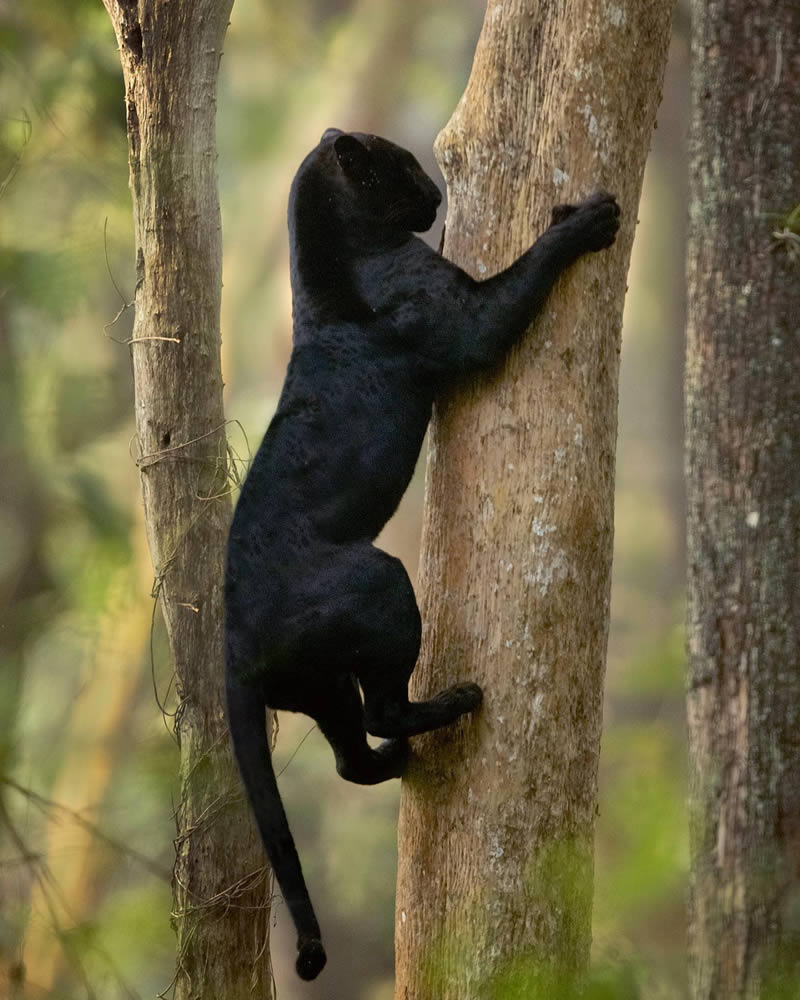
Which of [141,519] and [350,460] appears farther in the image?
[141,519]

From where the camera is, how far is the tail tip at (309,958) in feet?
7.43

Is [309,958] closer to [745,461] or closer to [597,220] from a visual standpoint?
[745,461]

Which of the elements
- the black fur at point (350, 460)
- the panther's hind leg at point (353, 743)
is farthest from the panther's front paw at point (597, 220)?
the panther's hind leg at point (353, 743)

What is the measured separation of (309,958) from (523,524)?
107cm

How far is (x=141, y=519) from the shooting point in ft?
17.1

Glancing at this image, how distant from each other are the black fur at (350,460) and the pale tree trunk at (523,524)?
0.31 ft

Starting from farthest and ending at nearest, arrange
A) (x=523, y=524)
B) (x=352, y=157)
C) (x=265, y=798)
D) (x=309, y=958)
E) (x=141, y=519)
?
(x=141, y=519), (x=352, y=157), (x=523, y=524), (x=265, y=798), (x=309, y=958)

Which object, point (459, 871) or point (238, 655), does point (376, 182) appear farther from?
point (459, 871)

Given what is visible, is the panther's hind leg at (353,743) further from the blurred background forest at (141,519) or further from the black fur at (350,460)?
the blurred background forest at (141,519)

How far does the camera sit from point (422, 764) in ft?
8.84

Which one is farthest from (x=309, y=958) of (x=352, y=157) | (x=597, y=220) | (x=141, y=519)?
(x=141, y=519)

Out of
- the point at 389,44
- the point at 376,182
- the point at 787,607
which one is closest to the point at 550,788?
the point at 787,607

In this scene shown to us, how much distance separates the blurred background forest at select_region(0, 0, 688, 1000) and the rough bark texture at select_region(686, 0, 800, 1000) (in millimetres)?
214

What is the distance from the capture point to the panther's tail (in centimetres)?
235
